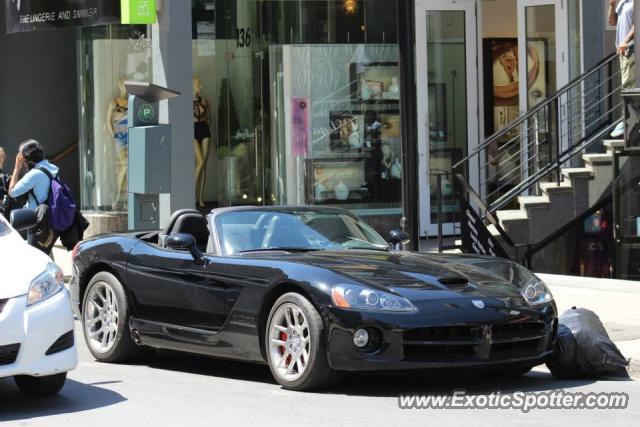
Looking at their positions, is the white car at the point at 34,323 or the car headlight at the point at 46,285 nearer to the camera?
the white car at the point at 34,323

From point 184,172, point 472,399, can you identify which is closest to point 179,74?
point 184,172

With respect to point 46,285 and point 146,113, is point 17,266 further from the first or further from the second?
point 146,113

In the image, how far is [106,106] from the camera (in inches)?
803

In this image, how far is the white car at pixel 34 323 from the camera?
24.4 ft

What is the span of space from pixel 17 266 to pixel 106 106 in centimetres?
1294

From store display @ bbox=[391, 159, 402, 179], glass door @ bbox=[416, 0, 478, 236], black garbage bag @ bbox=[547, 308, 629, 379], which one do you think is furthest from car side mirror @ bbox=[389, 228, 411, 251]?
store display @ bbox=[391, 159, 402, 179]

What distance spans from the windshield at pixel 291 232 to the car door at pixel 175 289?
313mm

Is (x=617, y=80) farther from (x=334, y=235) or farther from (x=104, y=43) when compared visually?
(x=334, y=235)

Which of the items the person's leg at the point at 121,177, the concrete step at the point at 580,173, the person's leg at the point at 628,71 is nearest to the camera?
the person's leg at the point at 628,71

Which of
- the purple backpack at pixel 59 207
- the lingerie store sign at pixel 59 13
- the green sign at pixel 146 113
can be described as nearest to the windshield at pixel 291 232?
the purple backpack at pixel 59 207

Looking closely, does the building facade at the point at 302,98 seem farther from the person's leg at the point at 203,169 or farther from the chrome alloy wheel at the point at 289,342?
the chrome alloy wheel at the point at 289,342

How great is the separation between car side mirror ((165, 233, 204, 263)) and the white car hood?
3.76 ft

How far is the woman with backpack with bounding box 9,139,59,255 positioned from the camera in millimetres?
12977

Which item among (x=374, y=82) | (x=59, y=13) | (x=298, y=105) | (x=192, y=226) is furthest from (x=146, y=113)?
(x=374, y=82)
